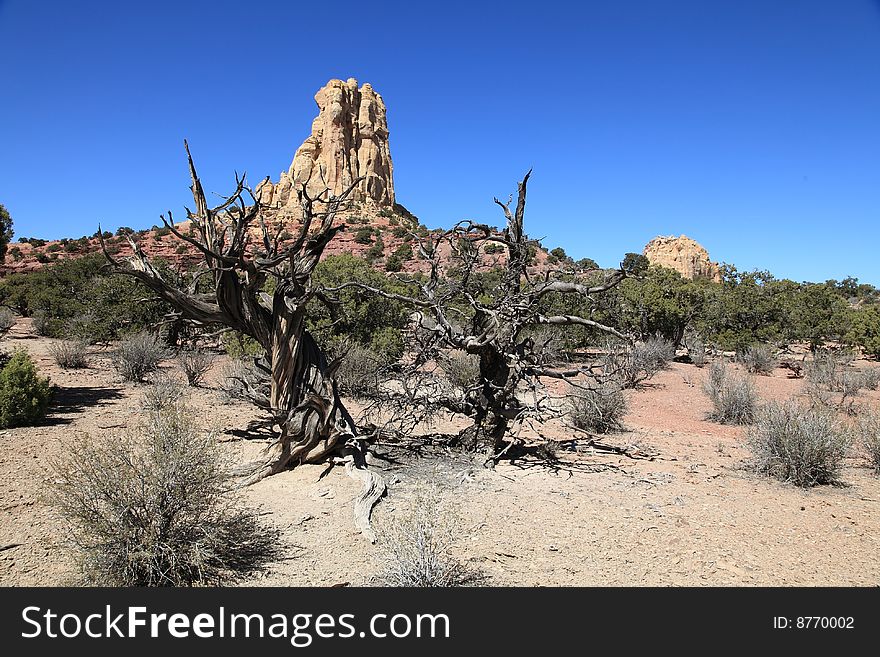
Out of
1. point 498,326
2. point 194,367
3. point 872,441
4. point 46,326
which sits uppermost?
point 46,326

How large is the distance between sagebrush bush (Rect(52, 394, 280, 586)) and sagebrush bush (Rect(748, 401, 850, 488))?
250 inches

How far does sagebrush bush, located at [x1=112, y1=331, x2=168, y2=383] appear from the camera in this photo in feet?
41.1

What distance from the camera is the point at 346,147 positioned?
69.9 meters

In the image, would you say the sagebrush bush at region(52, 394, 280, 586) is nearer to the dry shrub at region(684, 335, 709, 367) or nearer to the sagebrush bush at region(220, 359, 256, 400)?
the sagebrush bush at region(220, 359, 256, 400)

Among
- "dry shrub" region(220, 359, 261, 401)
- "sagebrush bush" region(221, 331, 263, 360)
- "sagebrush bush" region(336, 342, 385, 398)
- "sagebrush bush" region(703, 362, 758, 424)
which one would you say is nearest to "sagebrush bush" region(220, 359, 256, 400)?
"dry shrub" region(220, 359, 261, 401)

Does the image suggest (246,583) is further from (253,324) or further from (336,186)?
(336,186)

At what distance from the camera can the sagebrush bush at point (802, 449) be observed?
6828 mm

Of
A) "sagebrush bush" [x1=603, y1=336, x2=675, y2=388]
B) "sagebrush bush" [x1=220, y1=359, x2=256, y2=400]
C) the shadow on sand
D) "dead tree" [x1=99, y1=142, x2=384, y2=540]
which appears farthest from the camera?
"sagebrush bush" [x1=603, y1=336, x2=675, y2=388]

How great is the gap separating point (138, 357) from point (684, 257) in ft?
219

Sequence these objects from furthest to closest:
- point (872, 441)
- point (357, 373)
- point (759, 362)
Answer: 1. point (759, 362)
2. point (357, 373)
3. point (872, 441)

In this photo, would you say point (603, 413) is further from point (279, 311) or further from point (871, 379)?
point (871, 379)

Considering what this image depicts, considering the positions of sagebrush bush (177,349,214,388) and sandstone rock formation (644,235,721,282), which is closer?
sagebrush bush (177,349,214,388)

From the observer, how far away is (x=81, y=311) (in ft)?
70.4

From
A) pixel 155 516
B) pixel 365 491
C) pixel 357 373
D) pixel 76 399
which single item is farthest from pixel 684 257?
pixel 155 516
